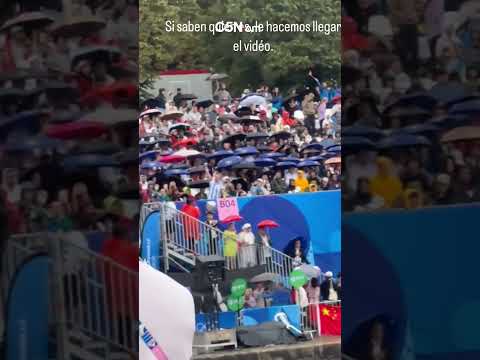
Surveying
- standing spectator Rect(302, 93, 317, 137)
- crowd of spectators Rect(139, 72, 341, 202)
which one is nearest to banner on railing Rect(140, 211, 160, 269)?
crowd of spectators Rect(139, 72, 341, 202)

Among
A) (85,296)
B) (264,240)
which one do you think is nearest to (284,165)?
(264,240)

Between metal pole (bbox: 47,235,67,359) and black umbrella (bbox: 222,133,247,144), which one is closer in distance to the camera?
metal pole (bbox: 47,235,67,359)

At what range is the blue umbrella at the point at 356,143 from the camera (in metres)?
1.66

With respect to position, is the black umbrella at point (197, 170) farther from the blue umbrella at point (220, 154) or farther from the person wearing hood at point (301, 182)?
the person wearing hood at point (301, 182)

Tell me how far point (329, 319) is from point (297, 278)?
0.56 meters

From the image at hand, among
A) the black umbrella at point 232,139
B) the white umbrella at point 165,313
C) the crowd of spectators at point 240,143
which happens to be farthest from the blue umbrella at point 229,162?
the white umbrella at point 165,313

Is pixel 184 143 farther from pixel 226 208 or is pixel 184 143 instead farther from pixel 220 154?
pixel 226 208

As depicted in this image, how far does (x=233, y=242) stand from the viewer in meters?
6.93

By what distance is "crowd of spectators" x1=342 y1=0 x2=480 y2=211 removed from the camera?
166 cm

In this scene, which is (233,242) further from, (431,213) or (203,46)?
(431,213)

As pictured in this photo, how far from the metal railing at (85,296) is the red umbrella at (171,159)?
5213 millimetres

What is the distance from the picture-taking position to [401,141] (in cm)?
168

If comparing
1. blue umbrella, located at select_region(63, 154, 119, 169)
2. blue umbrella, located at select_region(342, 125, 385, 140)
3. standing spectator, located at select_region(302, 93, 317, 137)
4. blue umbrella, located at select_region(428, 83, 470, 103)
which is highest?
standing spectator, located at select_region(302, 93, 317, 137)

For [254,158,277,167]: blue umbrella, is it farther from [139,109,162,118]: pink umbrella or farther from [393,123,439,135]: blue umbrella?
[393,123,439,135]: blue umbrella
